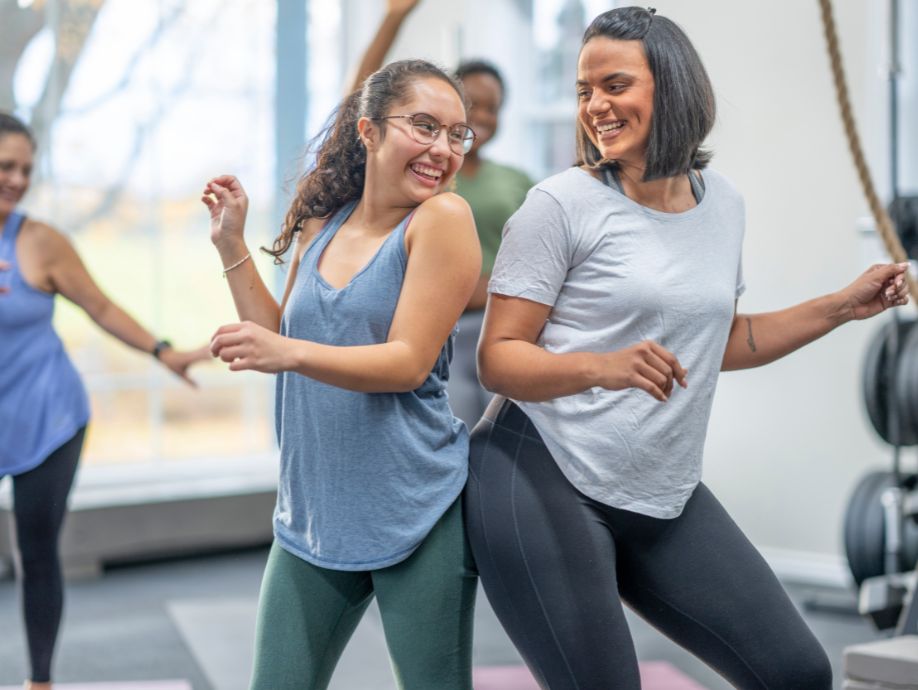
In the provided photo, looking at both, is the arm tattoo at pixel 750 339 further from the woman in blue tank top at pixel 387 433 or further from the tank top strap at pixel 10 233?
the tank top strap at pixel 10 233

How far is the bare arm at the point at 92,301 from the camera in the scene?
298 centimetres

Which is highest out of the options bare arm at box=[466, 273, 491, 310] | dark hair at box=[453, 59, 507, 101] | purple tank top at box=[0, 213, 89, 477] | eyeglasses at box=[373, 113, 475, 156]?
dark hair at box=[453, 59, 507, 101]

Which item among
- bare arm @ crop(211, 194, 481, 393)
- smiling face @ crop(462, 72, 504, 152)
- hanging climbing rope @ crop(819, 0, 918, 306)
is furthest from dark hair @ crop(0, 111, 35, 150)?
hanging climbing rope @ crop(819, 0, 918, 306)

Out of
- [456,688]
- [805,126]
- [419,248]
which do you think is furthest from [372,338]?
[805,126]

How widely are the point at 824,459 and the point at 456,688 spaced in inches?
120

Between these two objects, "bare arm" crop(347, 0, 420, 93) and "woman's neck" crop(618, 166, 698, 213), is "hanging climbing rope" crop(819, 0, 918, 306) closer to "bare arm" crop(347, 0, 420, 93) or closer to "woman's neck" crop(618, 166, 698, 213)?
"woman's neck" crop(618, 166, 698, 213)

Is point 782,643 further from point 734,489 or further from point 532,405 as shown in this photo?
point 734,489

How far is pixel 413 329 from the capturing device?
63.6 inches

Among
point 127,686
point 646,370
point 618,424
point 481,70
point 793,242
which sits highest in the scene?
point 481,70

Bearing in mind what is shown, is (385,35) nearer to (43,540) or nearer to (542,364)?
(542,364)

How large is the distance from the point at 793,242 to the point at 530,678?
6.42 feet

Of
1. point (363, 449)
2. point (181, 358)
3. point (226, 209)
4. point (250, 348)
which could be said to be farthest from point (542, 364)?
point (181, 358)

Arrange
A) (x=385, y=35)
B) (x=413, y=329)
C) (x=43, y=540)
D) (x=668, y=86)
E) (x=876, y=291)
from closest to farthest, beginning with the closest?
1. (x=413, y=329)
2. (x=668, y=86)
3. (x=876, y=291)
4. (x=385, y=35)
5. (x=43, y=540)

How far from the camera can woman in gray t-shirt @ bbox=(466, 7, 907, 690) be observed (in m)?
→ 1.70
